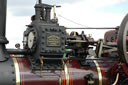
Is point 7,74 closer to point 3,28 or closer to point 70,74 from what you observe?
point 3,28

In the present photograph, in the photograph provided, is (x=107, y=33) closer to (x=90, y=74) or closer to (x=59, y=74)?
(x=90, y=74)

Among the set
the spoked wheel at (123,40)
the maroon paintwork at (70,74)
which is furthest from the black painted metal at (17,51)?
the spoked wheel at (123,40)

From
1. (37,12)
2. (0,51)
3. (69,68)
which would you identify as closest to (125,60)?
(69,68)

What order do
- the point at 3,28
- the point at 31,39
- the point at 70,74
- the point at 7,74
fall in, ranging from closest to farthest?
the point at 7,74 < the point at 3,28 < the point at 31,39 < the point at 70,74

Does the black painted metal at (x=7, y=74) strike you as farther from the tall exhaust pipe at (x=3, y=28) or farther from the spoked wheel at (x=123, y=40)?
the spoked wheel at (x=123, y=40)

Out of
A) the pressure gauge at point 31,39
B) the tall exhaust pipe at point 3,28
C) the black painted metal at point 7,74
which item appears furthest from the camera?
the pressure gauge at point 31,39

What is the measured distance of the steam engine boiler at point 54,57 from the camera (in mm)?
5809

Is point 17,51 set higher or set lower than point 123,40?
lower

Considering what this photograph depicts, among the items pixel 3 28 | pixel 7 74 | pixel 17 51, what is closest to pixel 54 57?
pixel 17 51

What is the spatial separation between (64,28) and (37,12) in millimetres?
723

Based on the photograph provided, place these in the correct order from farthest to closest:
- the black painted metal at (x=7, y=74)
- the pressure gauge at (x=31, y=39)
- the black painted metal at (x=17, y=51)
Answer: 1. the black painted metal at (x=17, y=51)
2. the pressure gauge at (x=31, y=39)
3. the black painted metal at (x=7, y=74)

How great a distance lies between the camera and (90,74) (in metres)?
6.36

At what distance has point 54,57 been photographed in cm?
604

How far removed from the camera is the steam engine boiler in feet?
19.1
